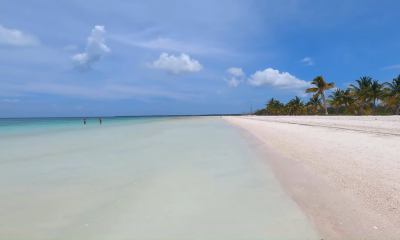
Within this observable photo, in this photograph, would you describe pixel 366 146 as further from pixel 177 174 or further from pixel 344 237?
pixel 177 174

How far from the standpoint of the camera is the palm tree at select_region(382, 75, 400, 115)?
3073 centimetres

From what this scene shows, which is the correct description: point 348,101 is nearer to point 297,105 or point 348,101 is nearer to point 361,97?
point 361,97

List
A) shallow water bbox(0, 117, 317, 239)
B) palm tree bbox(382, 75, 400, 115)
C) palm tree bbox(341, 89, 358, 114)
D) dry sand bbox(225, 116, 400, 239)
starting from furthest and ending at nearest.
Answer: palm tree bbox(341, 89, 358, 114), palm tree bbox(382, 75, 400, 115), shallow water bbox(0, 117, 317, 239), dry sand bbox(225, 116, 400, 239)

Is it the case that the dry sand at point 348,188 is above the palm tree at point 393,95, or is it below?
below

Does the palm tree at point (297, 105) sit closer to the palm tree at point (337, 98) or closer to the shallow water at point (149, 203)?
the palm tree at point (337, 98)

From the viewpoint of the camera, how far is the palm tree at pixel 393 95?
3073 centimetres

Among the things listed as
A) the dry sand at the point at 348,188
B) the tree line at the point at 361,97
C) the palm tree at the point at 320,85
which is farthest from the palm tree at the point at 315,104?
the dry sand at the point at 348,188

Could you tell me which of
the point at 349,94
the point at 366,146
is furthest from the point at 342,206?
the point at 349,94

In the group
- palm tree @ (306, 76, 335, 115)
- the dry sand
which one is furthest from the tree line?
the dry sand

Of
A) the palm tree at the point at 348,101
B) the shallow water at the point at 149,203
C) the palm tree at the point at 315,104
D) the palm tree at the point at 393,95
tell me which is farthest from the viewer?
the palm tree at the point at 315,104

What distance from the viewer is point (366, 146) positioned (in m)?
7.37

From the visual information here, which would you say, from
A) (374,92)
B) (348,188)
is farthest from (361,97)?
(348,188)

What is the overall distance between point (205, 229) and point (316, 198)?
2266 millimetres

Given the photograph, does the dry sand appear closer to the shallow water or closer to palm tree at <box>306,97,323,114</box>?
the shallow water
